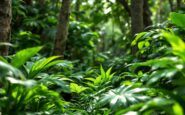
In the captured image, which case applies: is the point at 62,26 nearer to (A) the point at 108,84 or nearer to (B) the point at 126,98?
(A) the point at 108,84

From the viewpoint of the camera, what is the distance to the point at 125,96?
2.88 m

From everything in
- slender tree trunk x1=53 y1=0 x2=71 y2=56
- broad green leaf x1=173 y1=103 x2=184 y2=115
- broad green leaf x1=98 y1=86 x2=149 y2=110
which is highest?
slender tree trunk x1=53 y1=0 x2=71 y2=56

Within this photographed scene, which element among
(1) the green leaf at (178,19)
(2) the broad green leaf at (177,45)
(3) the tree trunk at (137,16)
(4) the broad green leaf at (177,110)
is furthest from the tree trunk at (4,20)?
(3) the tree trunk at (137,16)

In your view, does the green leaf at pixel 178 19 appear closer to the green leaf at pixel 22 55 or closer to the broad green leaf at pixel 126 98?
the broad green leaf at pixel 126 98

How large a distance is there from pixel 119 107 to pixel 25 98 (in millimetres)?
743

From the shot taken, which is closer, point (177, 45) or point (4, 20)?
point (177, 45)

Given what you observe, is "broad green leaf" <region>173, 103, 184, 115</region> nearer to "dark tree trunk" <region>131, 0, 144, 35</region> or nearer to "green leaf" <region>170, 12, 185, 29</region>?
"green leaf" <region>170, 12, 185, 29</region>

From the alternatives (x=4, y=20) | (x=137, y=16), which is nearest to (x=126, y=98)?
(x=4, y=20)

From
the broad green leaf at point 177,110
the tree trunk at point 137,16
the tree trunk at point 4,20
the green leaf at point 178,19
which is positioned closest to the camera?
the broad green leaf at point 177,110

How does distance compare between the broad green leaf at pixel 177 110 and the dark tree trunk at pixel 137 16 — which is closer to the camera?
the broad green leaf at pixel 177 110

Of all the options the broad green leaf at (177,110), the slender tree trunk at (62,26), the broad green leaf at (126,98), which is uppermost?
the slender tree trunk at (62,26)

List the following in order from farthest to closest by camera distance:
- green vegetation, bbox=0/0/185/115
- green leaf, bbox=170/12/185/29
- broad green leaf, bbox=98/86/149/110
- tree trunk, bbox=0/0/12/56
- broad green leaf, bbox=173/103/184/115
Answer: tree trunk, bbox=0/0/12/56
green leaf, bbox=170/12/185/29
broad green leaf, bbox=98/86/149/110
green vegetation, bbox=0/0/185/115
broad green leaf, bbox=173/103/184/115

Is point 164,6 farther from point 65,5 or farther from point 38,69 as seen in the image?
point 38,69

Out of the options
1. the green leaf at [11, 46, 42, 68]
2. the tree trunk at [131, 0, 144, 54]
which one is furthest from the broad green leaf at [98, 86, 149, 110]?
the tree trunk at [131, 0, 144, 54]
